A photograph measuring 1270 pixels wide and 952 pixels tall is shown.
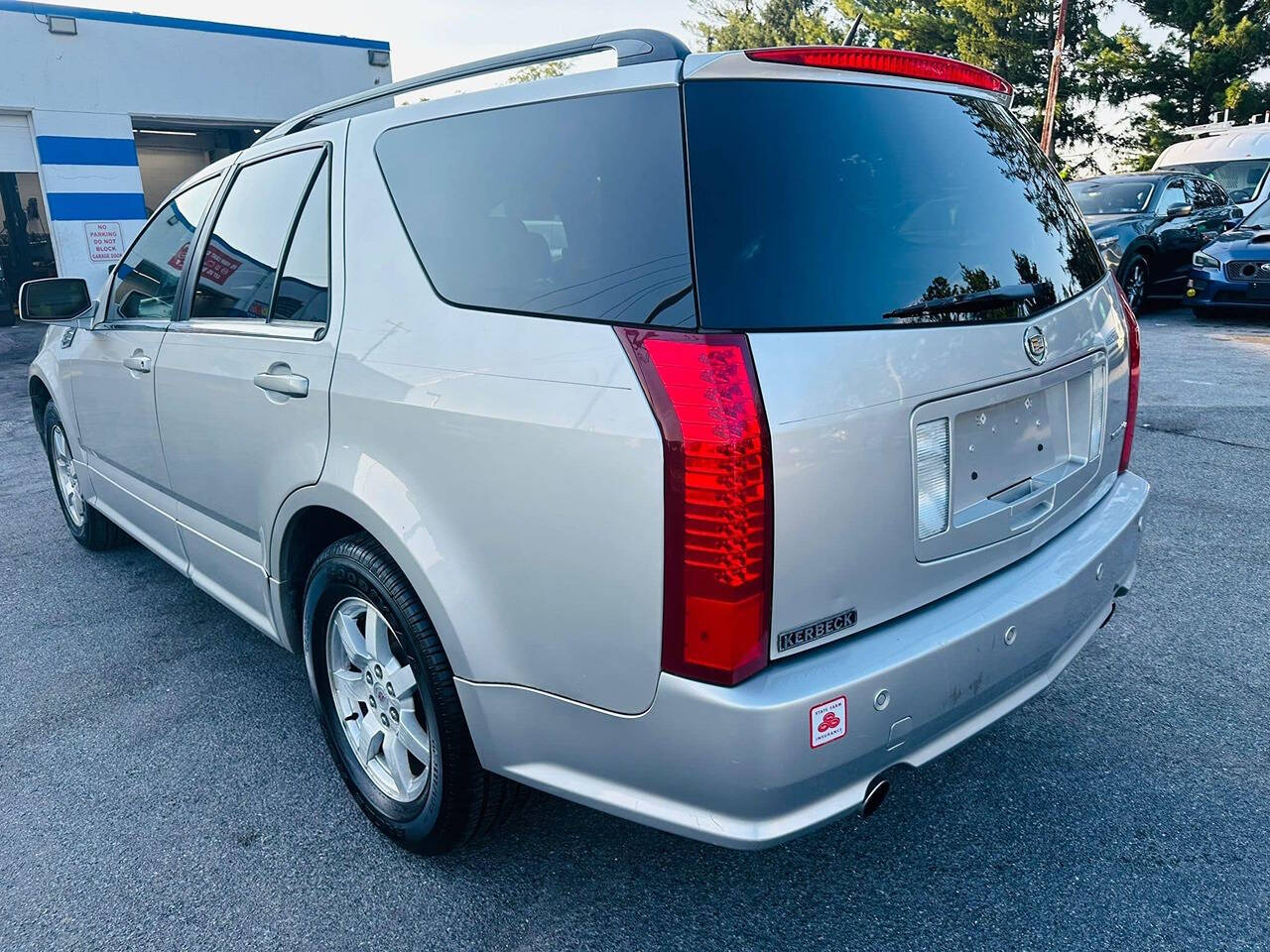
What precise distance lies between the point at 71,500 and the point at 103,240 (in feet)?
39.7

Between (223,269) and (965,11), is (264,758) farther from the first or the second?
(965,11)

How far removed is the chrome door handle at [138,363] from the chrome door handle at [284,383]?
3.15 feet

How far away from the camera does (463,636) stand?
1992mm

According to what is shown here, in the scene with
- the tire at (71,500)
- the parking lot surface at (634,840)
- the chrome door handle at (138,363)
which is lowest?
the parking lot surface at (634,840)

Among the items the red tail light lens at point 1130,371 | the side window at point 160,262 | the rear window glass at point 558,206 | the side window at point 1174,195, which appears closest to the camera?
the rear window glass at point 558,206

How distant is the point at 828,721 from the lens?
171 cm

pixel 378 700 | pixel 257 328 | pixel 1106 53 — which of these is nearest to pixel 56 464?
pixel 257 328

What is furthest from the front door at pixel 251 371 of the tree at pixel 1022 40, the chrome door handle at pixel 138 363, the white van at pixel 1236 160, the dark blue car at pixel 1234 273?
the tree at pixel 1022 40

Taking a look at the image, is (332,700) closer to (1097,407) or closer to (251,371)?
(251,371)

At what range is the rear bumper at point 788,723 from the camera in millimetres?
1698

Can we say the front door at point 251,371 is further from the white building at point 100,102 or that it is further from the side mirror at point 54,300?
the white building at point 100,102

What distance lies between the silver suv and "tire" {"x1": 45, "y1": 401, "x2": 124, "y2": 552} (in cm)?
250

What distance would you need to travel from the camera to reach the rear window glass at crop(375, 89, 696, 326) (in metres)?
1.75

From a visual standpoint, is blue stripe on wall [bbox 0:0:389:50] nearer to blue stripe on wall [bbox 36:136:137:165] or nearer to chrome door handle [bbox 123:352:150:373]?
blue stripe on wall [bbox 36:136:137:165]
